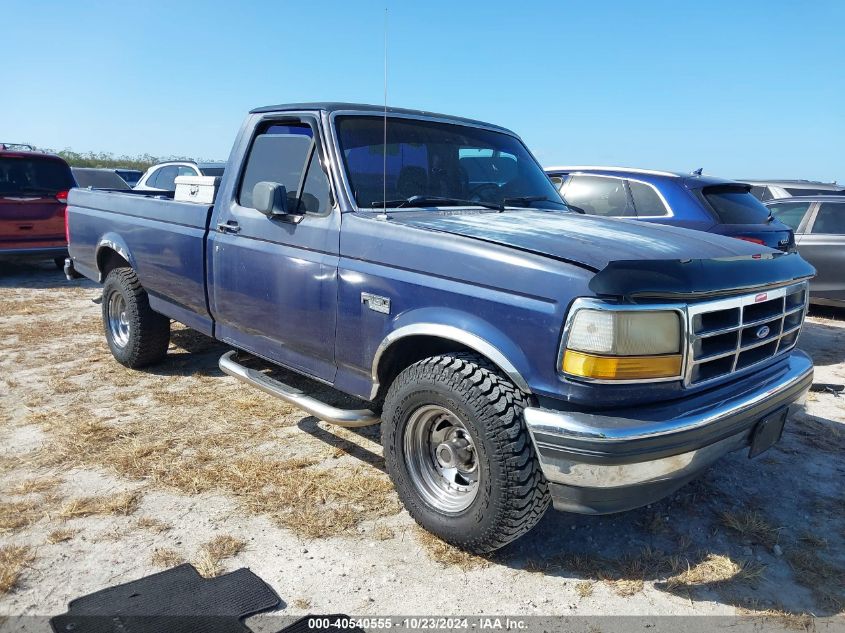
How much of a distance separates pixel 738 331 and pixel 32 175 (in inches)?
405

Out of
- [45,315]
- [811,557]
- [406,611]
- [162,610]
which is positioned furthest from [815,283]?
[45,315]

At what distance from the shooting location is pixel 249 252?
3.88m

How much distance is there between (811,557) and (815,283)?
6297 mm

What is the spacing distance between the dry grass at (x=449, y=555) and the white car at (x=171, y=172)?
8.24 meters

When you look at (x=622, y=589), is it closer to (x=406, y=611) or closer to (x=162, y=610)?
(x=406, y=611)

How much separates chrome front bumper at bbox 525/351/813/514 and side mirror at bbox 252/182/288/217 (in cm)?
184

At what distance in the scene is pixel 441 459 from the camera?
3055 millimetres

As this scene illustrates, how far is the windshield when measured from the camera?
3578mm

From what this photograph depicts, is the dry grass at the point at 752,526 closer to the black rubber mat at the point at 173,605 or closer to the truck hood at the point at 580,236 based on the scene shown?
the truck hood at the point at 580,236

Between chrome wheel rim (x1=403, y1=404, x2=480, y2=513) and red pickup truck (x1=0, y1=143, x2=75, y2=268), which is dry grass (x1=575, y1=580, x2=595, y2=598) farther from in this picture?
red pickup truck (x1=0, y1=143, x2=75, y2=268)

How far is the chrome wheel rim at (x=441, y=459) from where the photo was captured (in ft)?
9.66

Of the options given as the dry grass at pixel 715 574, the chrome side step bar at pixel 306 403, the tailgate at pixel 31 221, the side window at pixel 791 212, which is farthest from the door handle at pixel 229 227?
the side window at pixel 791 212

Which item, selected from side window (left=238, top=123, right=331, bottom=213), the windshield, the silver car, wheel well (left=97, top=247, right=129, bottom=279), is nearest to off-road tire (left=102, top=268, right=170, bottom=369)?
wheel well (left=97, top=247, right=129, bottom=279)

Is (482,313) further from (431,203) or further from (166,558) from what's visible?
(166,558)
